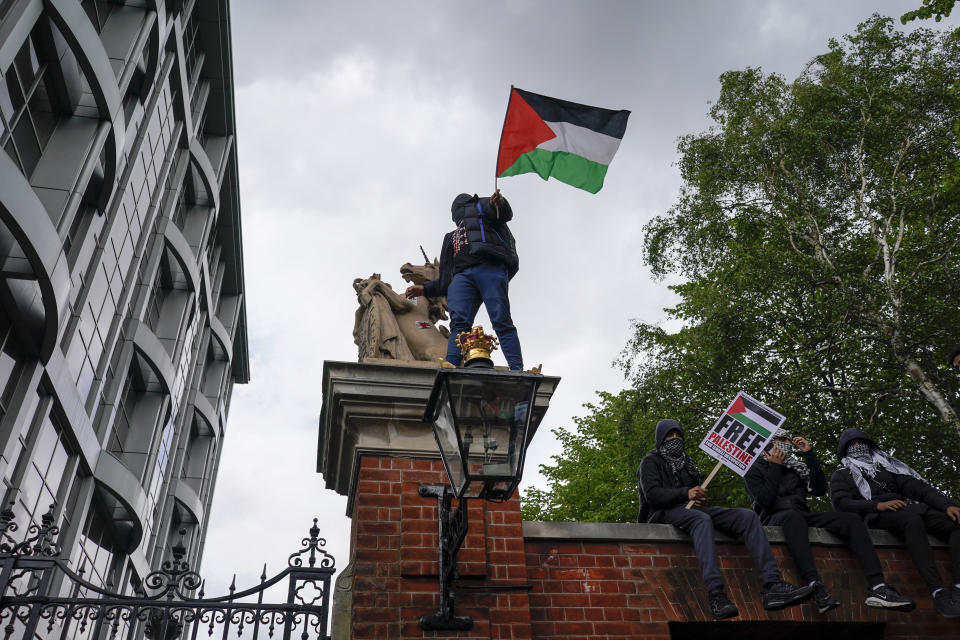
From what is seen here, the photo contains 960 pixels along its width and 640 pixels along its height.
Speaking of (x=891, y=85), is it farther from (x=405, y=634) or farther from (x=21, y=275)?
(x=21, y=275)

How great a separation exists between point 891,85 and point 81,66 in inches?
629

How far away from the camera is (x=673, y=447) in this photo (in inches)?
227

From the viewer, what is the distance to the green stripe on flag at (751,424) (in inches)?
237

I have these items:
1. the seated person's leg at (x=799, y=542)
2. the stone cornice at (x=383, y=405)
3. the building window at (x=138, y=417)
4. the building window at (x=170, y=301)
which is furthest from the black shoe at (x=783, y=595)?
the building window at (x=170, y=301)

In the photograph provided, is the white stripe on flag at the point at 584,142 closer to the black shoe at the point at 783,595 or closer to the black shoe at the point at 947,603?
the black shoe at the point at 783,595

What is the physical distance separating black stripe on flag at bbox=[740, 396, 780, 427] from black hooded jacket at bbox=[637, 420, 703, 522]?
0.71 m

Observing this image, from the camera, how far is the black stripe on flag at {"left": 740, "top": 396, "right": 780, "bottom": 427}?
238 inches

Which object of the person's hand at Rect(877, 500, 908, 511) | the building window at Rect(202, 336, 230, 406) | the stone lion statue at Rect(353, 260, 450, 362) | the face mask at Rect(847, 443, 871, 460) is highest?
the building window at Rect(202, 336, 230, 406)

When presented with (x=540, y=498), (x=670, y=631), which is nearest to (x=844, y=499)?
(x=670, y=631)

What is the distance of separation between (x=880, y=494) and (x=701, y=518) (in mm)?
1858

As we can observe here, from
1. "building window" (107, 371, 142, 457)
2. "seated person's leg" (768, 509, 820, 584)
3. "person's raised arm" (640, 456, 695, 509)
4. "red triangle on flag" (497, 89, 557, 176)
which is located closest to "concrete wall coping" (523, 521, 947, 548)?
"person's raised arm" (640, 456, 695, 509)

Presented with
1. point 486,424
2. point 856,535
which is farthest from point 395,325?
point 856,535

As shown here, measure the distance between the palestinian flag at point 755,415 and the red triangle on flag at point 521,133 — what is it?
2.78m

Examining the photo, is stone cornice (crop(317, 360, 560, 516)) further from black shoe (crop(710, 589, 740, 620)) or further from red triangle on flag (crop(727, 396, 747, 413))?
red triangle on flag (crop(727, 396, 747, 413))
